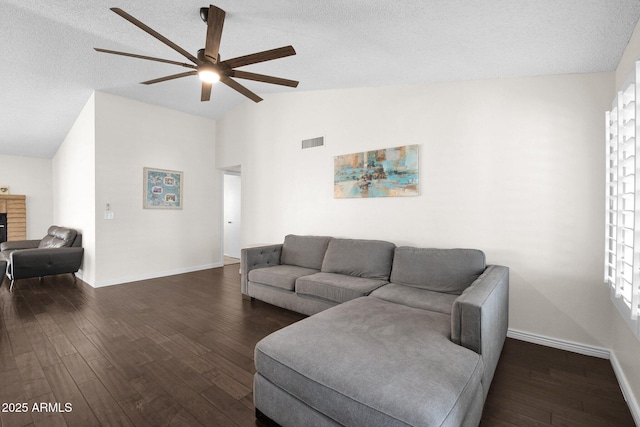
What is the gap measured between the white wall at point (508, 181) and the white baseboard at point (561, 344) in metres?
0.04

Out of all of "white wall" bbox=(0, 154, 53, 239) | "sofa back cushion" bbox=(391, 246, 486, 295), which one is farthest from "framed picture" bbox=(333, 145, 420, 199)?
"white wall" bbox=(0, 154, 53, 239)

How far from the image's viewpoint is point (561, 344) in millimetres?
2455

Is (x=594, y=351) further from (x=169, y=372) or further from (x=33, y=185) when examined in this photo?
(x=33, y=185)

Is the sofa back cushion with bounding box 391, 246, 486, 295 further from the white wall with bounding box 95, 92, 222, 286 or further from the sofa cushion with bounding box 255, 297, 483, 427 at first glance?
the white wall with bounding box 95, 92, 222, 286

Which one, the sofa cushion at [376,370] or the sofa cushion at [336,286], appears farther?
the sofa cushion at [336,286]

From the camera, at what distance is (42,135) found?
18.1ft

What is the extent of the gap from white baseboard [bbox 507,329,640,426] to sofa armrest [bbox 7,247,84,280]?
606 cm

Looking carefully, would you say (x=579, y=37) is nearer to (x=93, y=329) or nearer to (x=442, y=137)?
(x=442, y=137)

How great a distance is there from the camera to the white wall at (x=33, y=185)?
6445 millimetres

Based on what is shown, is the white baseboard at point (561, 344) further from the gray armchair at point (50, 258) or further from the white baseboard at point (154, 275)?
the gray armchair at point (50, 258)

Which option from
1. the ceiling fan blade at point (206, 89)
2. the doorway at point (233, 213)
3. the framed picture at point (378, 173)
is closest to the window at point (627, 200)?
the framed picture at point (378, 173)

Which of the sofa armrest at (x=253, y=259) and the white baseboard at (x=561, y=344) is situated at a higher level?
the sofa armrest at (x=253, y=259)

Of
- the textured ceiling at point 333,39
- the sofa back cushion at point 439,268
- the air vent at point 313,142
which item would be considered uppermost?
the textured ceiling at point 333,39

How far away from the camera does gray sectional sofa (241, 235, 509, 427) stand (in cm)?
116
